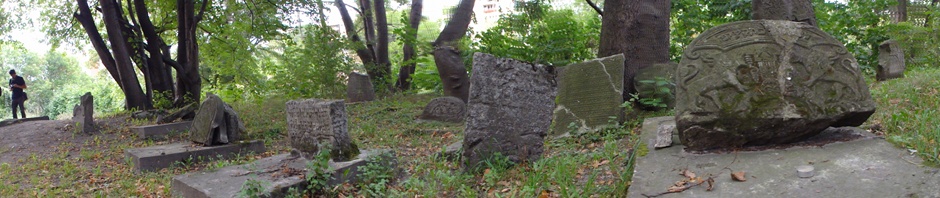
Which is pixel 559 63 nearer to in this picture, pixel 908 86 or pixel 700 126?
pixel 908 86

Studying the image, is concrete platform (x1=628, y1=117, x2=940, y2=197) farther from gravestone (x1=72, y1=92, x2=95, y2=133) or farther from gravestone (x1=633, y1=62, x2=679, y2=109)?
gravestone (x1=72, y1=92, x2=95, y2=133)

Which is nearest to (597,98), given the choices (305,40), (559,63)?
(559,63)

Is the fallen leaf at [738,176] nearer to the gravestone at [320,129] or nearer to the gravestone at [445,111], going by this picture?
the gravestone at [320,129]

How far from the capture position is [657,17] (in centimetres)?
834

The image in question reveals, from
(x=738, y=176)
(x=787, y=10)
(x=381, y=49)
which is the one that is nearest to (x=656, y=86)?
(x=787, y=10)

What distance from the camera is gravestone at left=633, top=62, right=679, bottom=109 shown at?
26.0 feet

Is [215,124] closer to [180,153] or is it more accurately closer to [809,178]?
[180,153]

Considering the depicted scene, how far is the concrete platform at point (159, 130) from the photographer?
962 centimetres

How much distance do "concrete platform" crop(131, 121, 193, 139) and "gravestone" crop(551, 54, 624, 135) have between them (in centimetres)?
579

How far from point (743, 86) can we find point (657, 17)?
456 centimetres

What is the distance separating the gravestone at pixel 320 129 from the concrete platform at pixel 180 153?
1.83m

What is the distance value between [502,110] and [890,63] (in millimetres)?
8129

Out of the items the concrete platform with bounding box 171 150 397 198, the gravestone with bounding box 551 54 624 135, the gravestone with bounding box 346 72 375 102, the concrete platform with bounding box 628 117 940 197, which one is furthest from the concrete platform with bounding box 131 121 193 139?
the concrete platform with bounding box 628 117 940 197

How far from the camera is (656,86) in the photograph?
26.2ft
